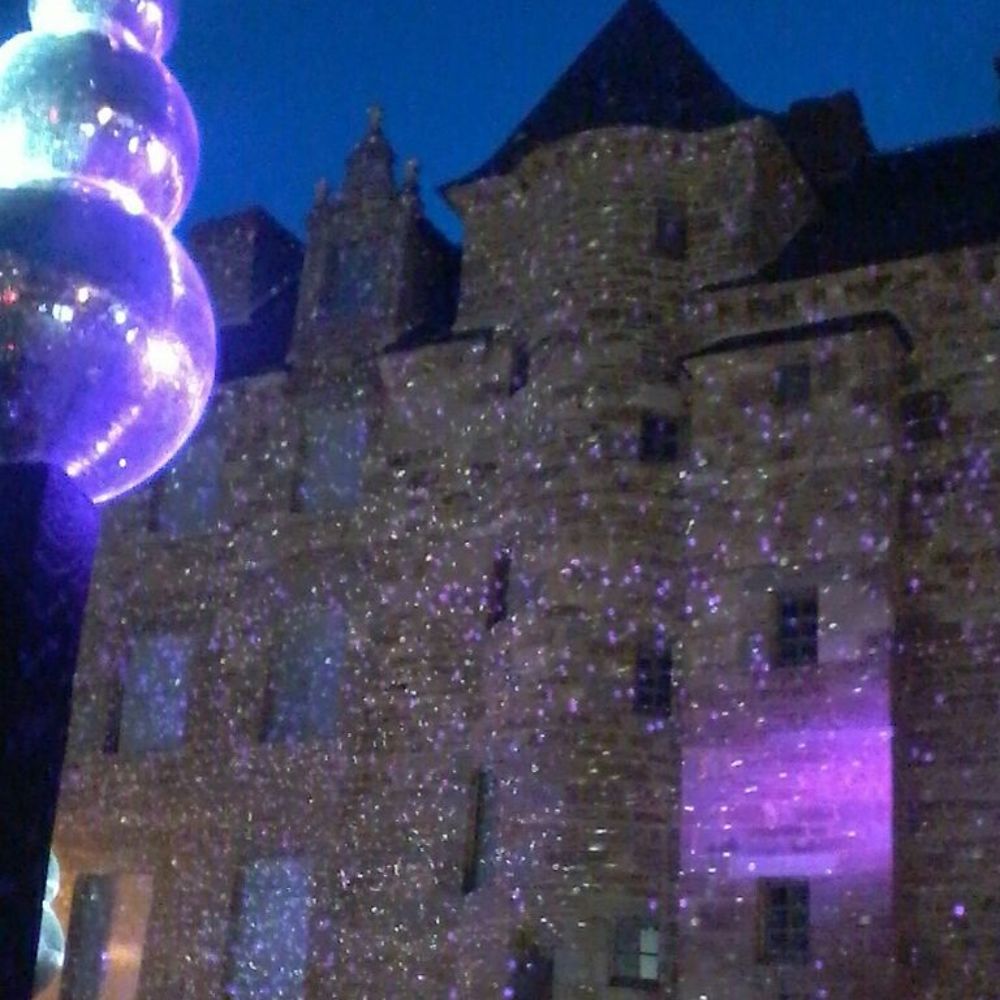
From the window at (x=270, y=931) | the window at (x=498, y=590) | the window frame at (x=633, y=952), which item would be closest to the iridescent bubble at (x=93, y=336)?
the window frame at (x=633, y=952)

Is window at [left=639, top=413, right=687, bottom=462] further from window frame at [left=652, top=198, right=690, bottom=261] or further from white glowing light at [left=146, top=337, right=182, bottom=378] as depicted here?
white glowing light at [left=146, top=337, right=182, bottom=378]

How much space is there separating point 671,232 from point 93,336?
13839 millimetres

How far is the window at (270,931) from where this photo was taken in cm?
1738

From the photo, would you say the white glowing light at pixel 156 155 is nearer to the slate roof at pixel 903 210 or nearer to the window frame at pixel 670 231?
the slate roof at pixel 903 210

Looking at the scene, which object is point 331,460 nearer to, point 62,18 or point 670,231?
point 670,231

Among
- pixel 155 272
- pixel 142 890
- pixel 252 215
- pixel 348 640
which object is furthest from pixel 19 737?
pixel 252 215

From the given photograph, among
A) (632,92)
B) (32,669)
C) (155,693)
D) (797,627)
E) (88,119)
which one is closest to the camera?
(32,669)

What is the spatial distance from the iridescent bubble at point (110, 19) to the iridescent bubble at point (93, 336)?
2.05 feet

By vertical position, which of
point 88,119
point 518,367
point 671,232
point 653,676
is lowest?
point 88,119

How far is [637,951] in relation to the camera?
15.0m

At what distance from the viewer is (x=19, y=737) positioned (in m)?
4.04

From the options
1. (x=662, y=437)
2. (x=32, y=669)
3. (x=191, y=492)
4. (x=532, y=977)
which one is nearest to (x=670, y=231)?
(x=662, y=437)

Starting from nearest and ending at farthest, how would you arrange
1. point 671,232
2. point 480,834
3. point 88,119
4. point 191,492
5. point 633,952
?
1. point 88,119
2. point 633,952
3. point 480,834
4. point 671,232
5. point 191,492

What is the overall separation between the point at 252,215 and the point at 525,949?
12.8 metres
